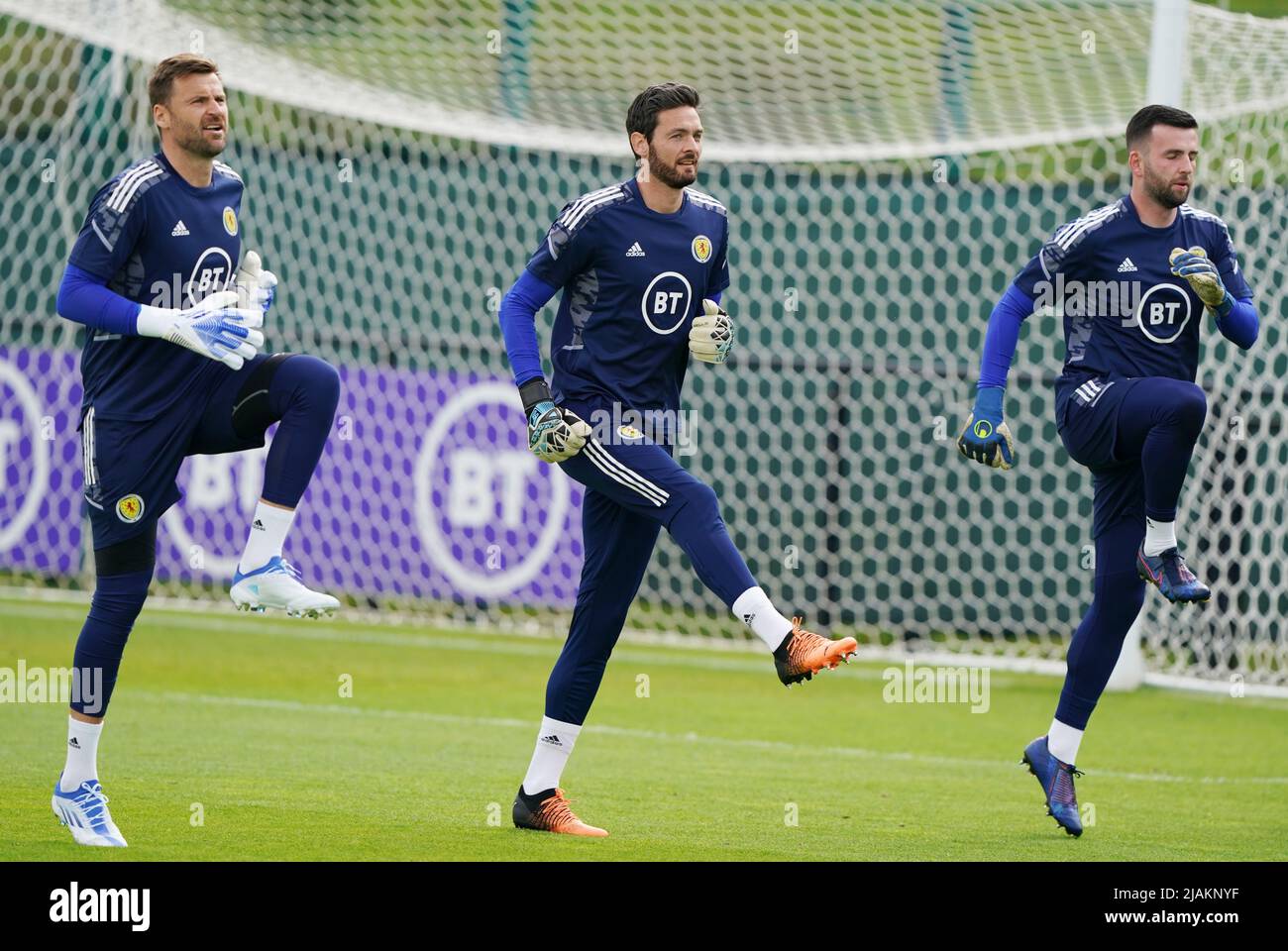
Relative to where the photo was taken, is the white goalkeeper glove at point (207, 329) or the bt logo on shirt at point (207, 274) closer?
the white goalkeeper glove at point (207, 329)

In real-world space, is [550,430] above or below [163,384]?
below

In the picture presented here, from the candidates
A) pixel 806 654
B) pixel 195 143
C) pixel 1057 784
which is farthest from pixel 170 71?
pixel 1057 784

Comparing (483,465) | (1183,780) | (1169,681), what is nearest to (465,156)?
(483,465)

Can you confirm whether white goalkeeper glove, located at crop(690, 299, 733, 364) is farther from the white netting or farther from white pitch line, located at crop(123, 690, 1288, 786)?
the white netting

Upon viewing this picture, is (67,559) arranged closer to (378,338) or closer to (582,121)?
(378,338)

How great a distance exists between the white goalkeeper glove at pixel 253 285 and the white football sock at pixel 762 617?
1.87m

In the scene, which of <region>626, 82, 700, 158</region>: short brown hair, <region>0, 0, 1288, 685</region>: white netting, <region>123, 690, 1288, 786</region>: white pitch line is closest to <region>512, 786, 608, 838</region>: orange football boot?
<region>626, 82, 700, 158</region>: short brown hair

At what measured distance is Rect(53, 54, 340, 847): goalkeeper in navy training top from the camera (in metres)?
6.11

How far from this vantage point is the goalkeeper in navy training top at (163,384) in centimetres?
611

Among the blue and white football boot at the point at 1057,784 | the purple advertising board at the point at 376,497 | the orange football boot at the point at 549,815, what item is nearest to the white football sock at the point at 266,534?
the orange football boot at the point at 549,815

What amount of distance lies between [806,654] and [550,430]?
3.84 ft

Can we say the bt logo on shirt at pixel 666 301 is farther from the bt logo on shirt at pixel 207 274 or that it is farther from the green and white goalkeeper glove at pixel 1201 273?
the green and white goalkeeper glove at pixel 1201 273

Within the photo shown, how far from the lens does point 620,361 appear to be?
6.54m

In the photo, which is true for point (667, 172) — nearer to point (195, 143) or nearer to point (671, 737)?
point (195, 143)
